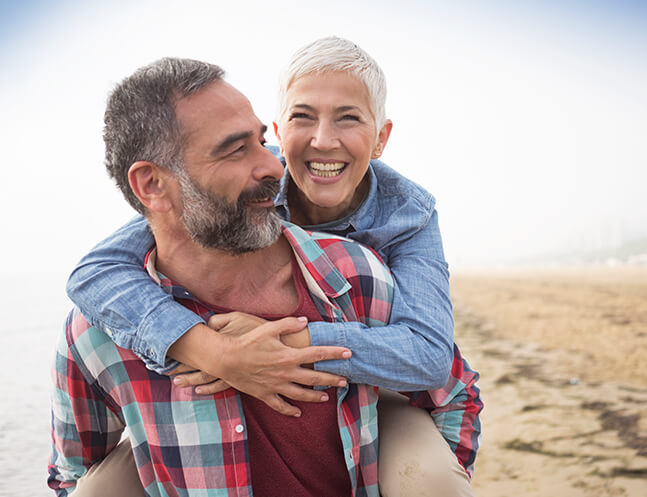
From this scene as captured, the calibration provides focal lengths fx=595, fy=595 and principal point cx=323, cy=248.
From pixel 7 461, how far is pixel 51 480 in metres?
3.12

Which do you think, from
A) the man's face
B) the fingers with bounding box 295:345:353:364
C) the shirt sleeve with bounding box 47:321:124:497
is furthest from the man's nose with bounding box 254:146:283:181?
the shirt sleeve with bounding box 47:321:124:497

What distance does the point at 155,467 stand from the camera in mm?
1806

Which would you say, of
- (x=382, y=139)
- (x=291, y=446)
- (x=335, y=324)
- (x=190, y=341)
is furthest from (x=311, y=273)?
(x=382, y=139)

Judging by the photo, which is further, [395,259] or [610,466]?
[610,466]

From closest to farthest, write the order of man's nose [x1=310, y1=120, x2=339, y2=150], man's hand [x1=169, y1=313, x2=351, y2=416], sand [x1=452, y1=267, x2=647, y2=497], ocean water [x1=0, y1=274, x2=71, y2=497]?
man's hand [x1=169, y1=313, x2=351, y2=416]
man's nose [x1=310, y1=120, x2=339, y2=150]
sand [x1=452, y1=267, x2=647, y2=497]
ocean water [x1=0, y1=274, x2=71, y2=497]

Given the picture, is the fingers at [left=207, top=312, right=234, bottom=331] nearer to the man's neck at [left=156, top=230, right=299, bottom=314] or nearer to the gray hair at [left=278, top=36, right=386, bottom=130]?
the man's neck at [left=156, top=230, right=299, bottom=314]

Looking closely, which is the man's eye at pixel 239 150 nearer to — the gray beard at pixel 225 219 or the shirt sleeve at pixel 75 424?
the gray beard at pixel 225 219

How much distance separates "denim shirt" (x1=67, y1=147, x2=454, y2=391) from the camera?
1.69 metres

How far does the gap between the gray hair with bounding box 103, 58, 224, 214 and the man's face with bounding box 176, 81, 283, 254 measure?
3cm

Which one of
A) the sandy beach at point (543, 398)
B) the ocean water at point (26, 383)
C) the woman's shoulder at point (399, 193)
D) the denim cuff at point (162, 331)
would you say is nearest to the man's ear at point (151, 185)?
the denim cuff at point (162, 331)

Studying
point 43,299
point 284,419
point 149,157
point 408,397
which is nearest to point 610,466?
point 408,397

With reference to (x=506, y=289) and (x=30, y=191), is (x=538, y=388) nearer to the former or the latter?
(x=506, y=289)

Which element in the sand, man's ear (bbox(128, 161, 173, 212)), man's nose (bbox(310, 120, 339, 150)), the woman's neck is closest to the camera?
man's ear (bbox(128, 161, 173, 212))

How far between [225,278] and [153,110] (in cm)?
56
